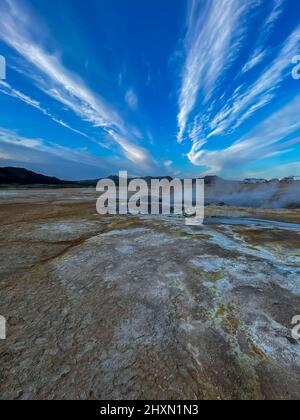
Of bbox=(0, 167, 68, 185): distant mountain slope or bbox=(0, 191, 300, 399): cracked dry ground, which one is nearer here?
bbox=(0, 191, 300, 399): cracked dry ground

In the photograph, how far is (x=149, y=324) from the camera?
2625 millimetres

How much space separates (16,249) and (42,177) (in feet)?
440

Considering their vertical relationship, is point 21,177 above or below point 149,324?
above

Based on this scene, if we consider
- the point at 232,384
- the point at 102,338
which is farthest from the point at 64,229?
the point at 232,384

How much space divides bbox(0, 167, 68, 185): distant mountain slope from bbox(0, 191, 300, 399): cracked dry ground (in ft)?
350

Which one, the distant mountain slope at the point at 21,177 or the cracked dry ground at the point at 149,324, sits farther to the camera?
the distant mountain slope at the point at 21,177

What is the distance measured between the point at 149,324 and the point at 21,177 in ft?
416

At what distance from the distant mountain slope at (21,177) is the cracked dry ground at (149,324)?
350ft

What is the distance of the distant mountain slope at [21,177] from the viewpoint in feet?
316

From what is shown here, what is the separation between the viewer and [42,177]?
12312cm

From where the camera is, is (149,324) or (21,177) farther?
(21,177)

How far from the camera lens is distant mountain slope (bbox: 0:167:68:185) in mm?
96469

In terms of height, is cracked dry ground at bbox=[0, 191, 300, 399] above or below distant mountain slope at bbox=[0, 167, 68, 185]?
below
